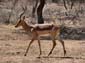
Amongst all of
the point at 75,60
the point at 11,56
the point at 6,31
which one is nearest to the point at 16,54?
the point at 11,56

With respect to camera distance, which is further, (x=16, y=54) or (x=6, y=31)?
(x=6, y=31)

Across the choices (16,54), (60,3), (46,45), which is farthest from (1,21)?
(60,3)

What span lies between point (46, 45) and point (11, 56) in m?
3.77

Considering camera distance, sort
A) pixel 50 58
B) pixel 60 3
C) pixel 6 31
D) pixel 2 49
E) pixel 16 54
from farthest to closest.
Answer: pixel 60 3 → pixel 6 31 → pixel 2 49 → pixel 16 54 → pixel 50 58

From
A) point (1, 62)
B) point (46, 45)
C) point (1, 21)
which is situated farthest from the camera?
point (1, 21)

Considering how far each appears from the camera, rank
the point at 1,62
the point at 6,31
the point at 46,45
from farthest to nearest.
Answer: the point at 6,31 → the point at 46,45 → the point at 1,62

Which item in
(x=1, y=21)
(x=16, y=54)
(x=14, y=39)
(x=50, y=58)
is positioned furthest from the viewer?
(x=1, y=21)

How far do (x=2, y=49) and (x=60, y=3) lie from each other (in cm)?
3035

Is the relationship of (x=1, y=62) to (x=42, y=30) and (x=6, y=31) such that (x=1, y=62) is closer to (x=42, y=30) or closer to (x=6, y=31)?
(x=42, y=30)

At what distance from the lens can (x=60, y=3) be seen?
44031 millimetres

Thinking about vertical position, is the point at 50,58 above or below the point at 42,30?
below

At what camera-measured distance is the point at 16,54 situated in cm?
1295

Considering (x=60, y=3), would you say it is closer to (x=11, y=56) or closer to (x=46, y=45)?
(x=46, y=45)

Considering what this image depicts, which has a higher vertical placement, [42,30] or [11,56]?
[42,30]
